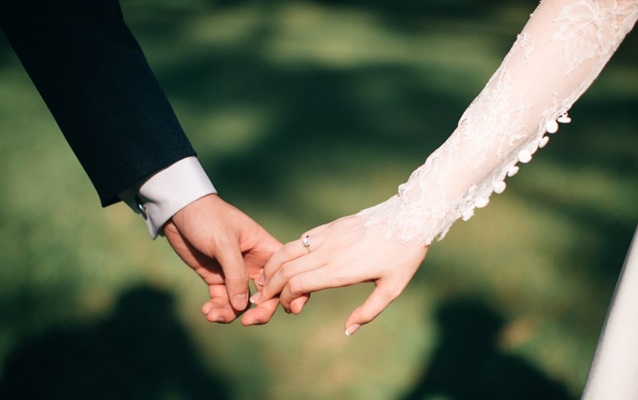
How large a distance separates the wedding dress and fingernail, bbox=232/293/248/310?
27cm

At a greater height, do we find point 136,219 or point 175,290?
point 136,219

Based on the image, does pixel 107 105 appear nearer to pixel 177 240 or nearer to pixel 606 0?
pixel 177 240

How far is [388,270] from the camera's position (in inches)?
37.4

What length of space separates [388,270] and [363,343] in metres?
0.60

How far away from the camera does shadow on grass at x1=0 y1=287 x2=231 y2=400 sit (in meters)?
1.41

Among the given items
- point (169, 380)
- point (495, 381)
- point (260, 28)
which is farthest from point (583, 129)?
point (169, 380)

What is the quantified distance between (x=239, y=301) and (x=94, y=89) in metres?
0.44

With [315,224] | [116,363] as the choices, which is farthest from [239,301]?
[315,224]

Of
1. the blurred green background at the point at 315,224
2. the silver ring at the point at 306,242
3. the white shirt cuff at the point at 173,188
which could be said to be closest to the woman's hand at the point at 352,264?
the silver ring at the point at 306,242

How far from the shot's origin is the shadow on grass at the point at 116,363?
1.41m

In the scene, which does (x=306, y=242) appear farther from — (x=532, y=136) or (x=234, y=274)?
(x=532, y=136)

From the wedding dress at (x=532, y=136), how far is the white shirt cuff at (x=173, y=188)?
1.05 ft

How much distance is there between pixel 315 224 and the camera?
6.13ft

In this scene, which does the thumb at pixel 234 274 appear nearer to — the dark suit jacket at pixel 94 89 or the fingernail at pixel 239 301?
the fingernail at pixel 239 301
